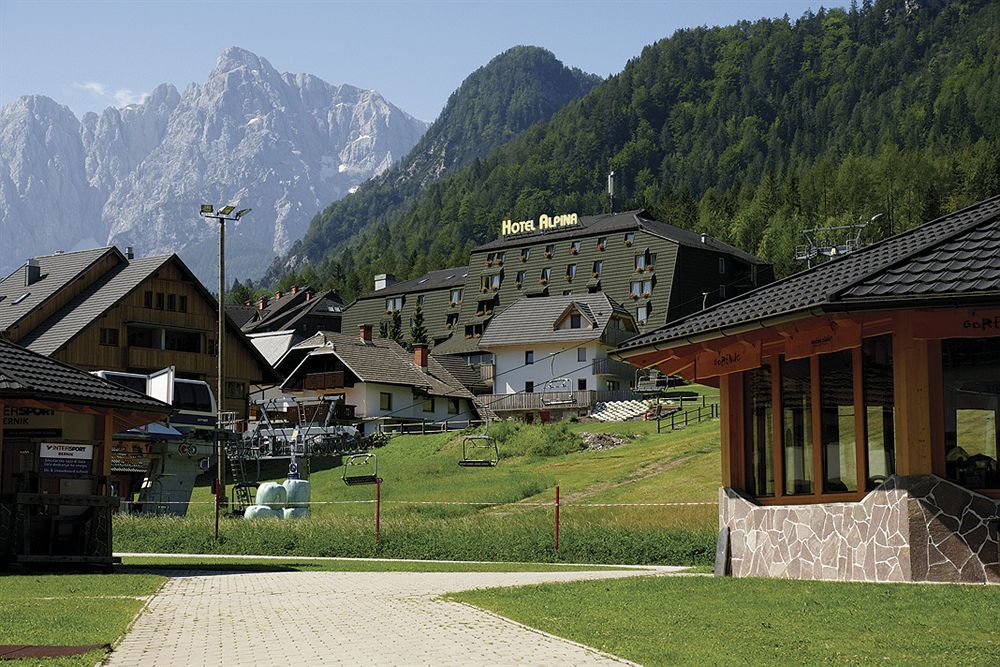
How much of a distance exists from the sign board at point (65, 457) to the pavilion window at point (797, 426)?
13.2 meters

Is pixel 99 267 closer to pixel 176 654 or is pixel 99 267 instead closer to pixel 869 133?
pixel 176 654

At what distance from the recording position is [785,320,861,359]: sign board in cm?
1753

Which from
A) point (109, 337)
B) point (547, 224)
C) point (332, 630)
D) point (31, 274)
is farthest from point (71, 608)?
point (547, 224)

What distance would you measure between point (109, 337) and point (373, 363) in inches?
818

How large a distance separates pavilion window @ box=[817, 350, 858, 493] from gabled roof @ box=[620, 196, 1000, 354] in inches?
42.8

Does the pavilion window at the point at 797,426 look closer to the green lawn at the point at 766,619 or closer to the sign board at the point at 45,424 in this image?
the green lawn at the point at 766,619

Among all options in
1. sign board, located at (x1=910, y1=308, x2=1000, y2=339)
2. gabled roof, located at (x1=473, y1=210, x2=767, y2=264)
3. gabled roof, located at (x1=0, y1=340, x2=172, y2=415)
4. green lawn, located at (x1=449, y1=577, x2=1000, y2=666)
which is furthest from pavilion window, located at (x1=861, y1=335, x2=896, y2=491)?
gabled roof, located at (x1=473, y1=210, x2=767, y2=264)

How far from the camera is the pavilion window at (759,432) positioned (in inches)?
789

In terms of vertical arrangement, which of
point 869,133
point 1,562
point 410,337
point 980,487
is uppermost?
point 869,133

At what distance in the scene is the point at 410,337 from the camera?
128500 millimetres

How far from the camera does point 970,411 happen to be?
16891 millimetres

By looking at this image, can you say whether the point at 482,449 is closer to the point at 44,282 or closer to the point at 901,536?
the point at 44,282

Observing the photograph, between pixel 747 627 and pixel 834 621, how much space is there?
963 millimetres

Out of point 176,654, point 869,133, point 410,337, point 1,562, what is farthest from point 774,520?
point 869,133
